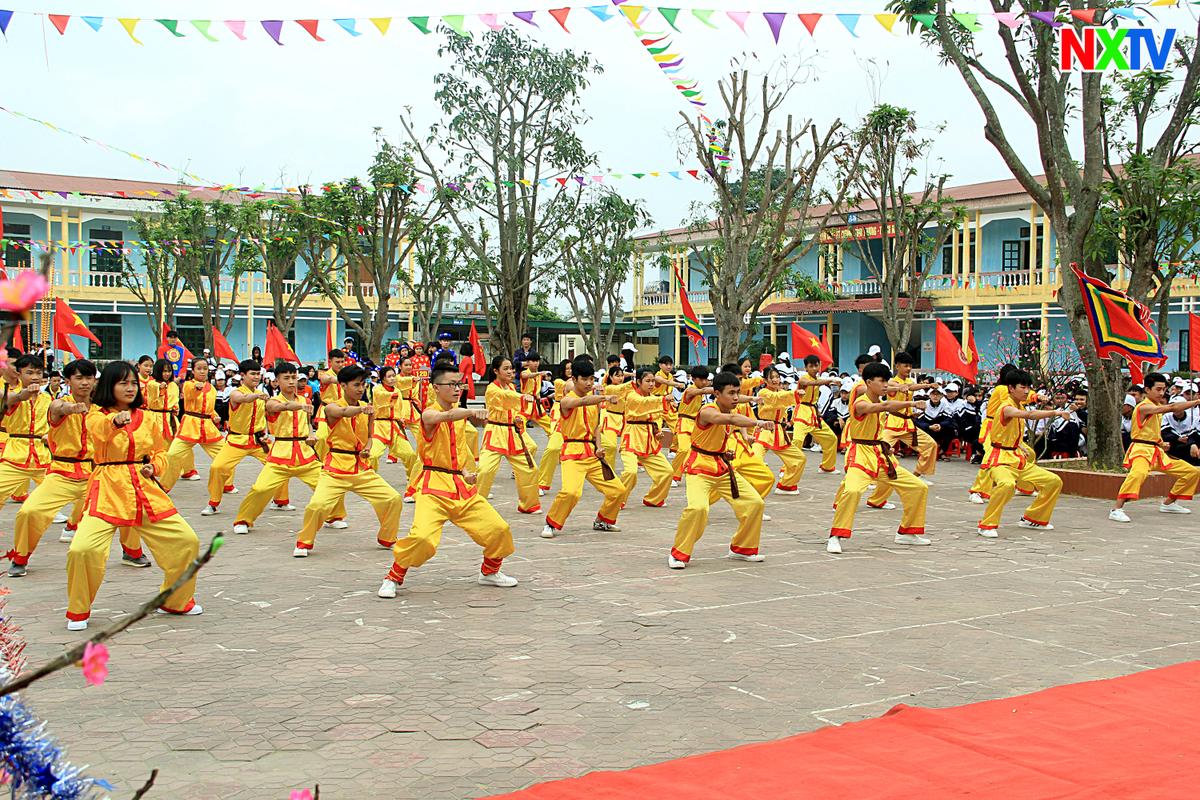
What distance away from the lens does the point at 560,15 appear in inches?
399

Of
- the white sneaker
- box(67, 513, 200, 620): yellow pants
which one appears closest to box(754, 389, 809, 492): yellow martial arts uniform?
the white sneaker

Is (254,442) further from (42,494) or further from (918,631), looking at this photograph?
(918,631)

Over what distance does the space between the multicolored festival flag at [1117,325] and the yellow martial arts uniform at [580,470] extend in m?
5.81

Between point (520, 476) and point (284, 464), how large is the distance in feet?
7.88

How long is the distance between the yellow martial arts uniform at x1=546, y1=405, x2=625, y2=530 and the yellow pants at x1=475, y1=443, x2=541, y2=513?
890mm

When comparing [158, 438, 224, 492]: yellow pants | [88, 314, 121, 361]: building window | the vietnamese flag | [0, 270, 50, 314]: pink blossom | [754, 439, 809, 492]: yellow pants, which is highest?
[88, 314, 121, 361]: building window

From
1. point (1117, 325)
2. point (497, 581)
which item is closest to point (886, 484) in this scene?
point (497, 581)

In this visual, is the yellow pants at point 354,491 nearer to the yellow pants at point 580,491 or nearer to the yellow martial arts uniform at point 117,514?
the yellow pants at point 580,491

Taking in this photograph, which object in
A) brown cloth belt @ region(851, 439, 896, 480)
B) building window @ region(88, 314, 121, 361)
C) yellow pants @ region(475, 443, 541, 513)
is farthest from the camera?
building window @ region(88, 314, 121, 361)

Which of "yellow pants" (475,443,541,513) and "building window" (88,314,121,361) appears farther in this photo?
"building window" (88,314,121,361)

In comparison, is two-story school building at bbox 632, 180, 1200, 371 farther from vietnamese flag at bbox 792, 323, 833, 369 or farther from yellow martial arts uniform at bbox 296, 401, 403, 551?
yellow martial arts uniform at bbox 296, 401, 403, 551

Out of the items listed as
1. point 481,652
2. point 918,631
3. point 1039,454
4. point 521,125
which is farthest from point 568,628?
point 521,125

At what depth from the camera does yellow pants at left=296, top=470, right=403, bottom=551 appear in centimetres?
845

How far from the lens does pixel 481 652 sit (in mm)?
5773
